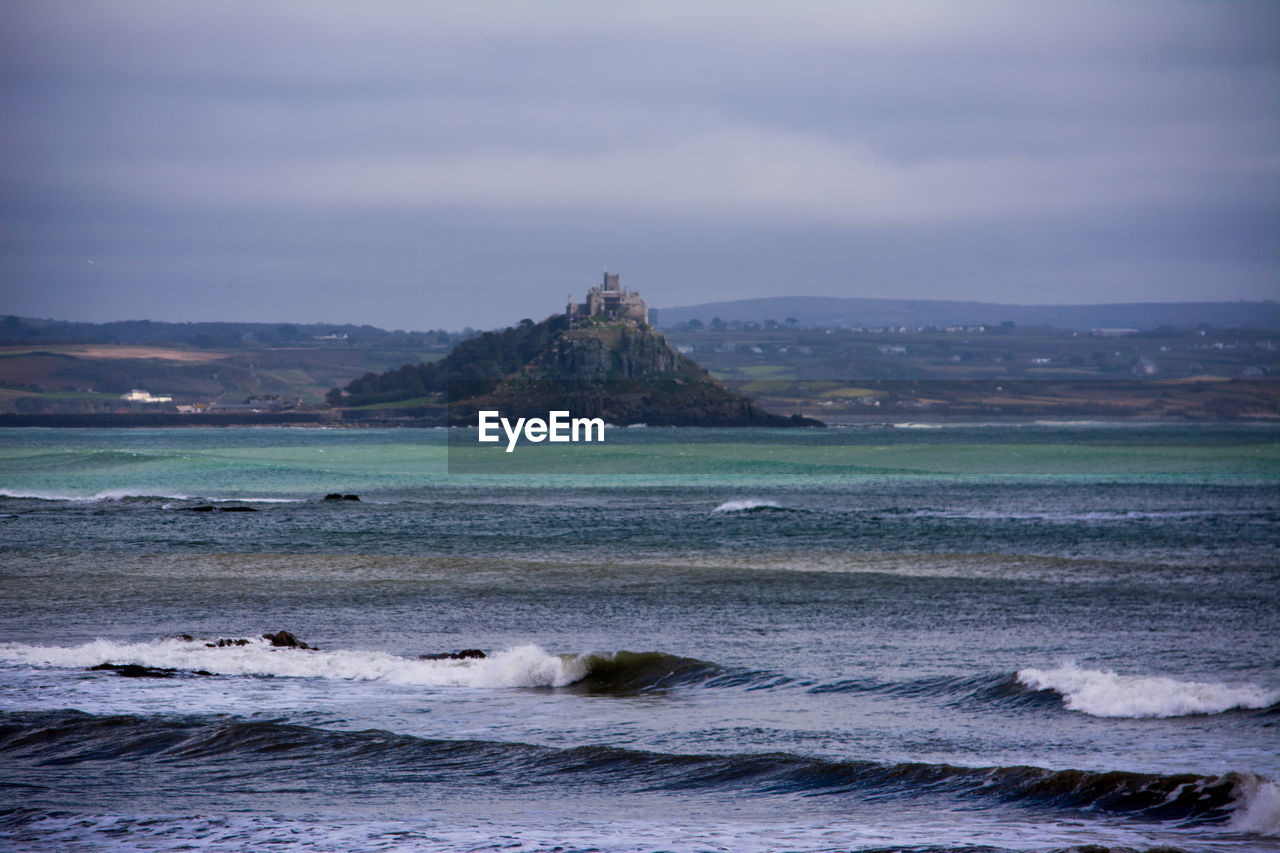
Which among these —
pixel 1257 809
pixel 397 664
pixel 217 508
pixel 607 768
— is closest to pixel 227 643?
pixel 397 664

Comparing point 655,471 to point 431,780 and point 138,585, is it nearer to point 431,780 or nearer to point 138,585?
point 138,585

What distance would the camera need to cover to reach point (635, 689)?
13211mm

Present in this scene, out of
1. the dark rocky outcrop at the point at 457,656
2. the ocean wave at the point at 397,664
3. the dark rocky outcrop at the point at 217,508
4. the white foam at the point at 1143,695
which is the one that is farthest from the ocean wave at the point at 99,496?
the white foam at the point at 1143,695

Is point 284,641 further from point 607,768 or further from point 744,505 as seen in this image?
point 744,505

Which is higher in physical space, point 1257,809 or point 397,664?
point 1257,809

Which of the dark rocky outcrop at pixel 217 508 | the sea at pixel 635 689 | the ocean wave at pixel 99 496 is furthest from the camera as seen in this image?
the ocean wave at pixel 99 496

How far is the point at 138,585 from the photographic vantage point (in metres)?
21.4

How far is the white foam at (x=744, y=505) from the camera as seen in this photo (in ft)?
143

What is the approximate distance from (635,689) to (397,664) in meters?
2.94

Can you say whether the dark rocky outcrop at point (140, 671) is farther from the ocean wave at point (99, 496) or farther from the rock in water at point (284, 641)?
the ocean wave at point (99, 496)

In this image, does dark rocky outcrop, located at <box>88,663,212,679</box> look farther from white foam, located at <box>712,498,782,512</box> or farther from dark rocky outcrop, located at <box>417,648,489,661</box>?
white foam, located at <box>712,498,782,512</box>

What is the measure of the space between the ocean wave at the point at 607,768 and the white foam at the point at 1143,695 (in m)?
2.78

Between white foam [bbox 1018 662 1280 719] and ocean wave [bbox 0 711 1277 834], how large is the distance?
9.12 feet

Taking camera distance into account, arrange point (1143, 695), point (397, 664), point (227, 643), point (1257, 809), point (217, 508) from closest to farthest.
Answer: point (1257, 809), point (1143, 695), point (397, 664), point (227, 643), point (217, 508)
